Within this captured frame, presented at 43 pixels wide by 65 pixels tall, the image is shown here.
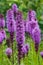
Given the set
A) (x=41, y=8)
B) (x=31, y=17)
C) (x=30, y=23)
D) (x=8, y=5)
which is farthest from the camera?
(x=8, y=5)

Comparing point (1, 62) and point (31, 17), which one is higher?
point (31, 17)

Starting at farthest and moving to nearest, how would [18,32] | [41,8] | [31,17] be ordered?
[41,8] → [31,17] → [18,32]

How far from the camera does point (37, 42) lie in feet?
7.57

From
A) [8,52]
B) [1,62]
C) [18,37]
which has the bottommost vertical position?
[1,62]

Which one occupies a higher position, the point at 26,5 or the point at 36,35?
the point at 36,35

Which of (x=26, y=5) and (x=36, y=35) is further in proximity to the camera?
(x=26, y=5)

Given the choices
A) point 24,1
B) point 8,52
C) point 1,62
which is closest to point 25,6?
point 24,1

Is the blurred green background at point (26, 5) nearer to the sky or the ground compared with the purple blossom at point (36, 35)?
nearer to the ground

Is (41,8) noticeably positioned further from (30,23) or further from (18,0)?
(30,23)

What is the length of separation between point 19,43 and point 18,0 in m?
2.86

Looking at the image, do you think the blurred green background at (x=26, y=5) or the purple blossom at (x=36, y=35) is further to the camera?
the blurred green background at (x=26, y=5)

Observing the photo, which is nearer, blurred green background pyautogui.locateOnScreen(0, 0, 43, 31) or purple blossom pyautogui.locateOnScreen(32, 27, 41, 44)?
purple blossom pyautogui.locateOnScreen(32, 27, 41, 44)

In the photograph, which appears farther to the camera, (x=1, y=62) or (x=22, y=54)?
(x=1, y=62)

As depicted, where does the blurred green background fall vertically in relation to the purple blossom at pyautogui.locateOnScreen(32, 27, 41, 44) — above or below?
below
